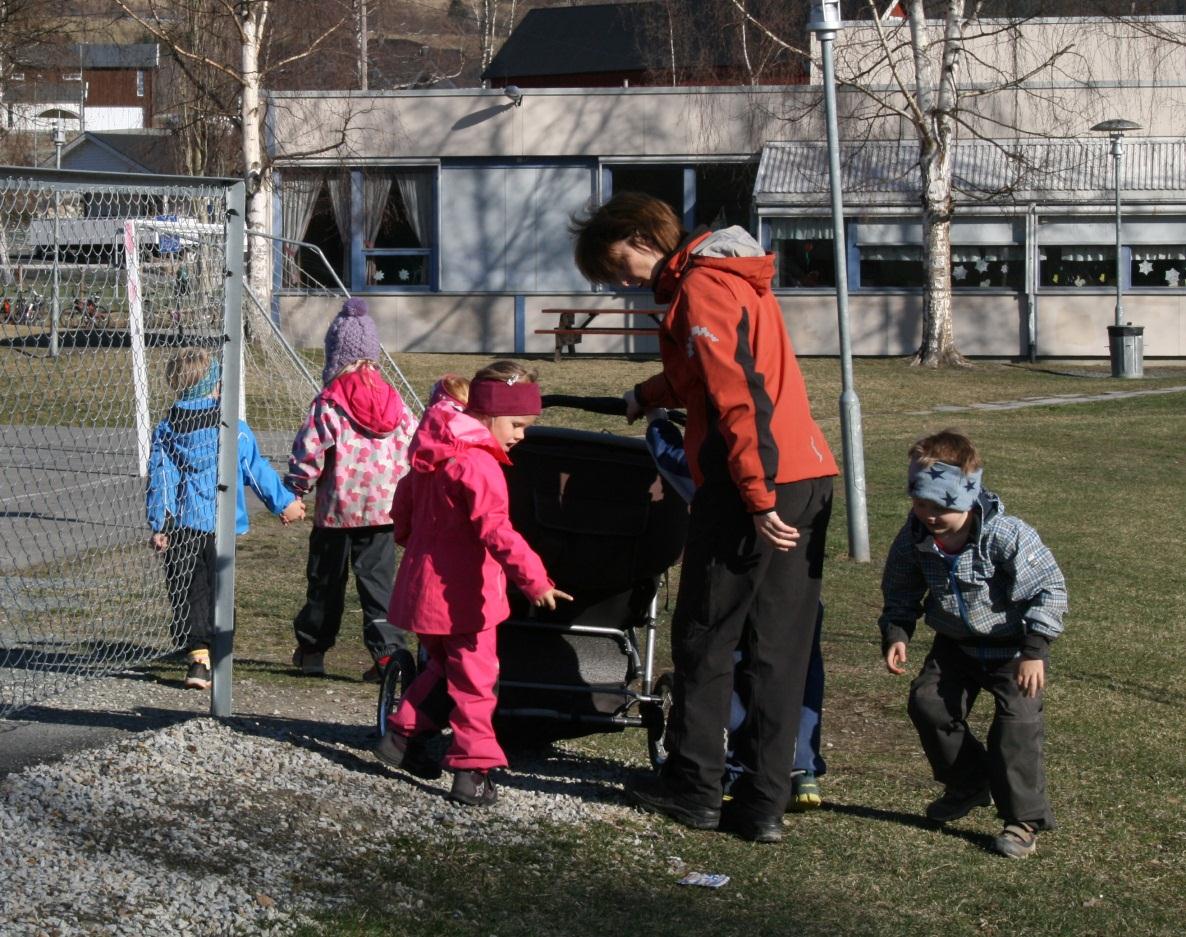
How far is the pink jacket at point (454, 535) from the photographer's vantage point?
5.07m

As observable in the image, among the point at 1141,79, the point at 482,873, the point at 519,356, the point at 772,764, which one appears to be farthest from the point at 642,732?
the point at 1141,79

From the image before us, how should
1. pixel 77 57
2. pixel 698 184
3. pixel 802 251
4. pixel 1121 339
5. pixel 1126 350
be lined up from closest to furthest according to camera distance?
pixel 1121 339 → pixel 1126 350 → pixel 802 251 → pixel 698 184 → pixel 77 57

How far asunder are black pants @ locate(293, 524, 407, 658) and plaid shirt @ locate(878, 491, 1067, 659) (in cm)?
281

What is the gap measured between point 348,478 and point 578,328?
21.4 m

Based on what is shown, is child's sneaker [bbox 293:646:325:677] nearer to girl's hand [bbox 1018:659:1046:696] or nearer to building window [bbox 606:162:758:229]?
girl's hand [bbox 1018:659:1046:696]

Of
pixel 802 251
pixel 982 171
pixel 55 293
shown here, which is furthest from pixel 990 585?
pixel 982 171

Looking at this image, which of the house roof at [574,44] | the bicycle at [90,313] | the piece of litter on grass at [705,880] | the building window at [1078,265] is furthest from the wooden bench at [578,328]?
the piece of litter on grass at [705,880]

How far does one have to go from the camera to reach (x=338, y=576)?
723 centimetres

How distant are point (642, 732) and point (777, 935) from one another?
2311 millimetres

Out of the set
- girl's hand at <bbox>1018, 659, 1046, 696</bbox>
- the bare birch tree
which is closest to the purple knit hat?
girl's hand at <bbox>1018, 659, 1046, 696</bbox>

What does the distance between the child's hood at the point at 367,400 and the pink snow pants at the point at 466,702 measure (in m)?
2.06

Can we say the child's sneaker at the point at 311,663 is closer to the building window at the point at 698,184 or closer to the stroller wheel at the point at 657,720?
the stroller wheel at the point at 657,720

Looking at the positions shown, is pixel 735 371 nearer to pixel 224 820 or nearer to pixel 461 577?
pixel 461 577

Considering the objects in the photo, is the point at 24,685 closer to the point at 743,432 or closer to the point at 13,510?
the point at 743,432
